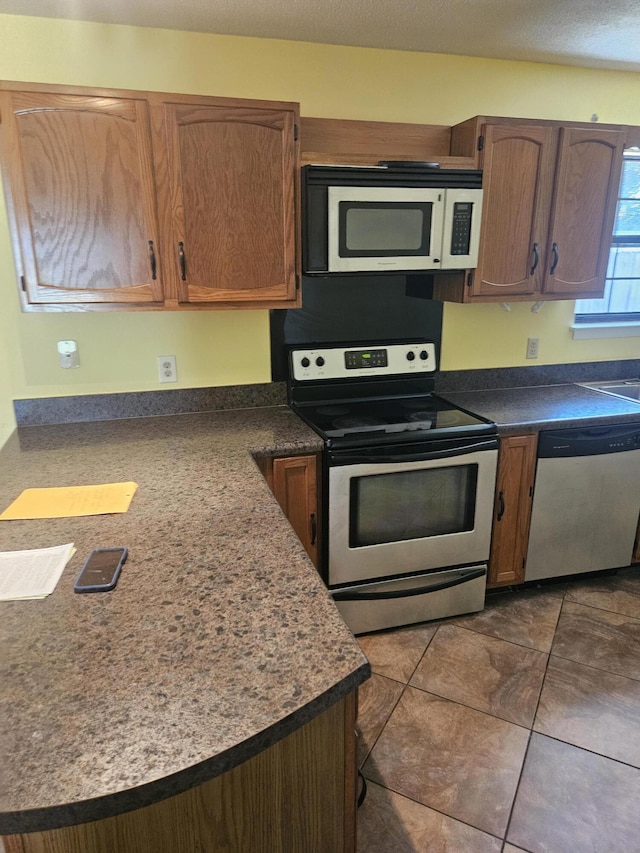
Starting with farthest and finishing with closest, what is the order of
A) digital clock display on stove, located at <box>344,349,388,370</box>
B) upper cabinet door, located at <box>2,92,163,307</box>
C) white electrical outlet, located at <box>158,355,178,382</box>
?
digital clock display on stove, located at <box>344,349,388,370</box>
white electrical outlet, located at <box>158,355,178,382</box>
upper cabinet door, located at <box>2,92,163,307</box>

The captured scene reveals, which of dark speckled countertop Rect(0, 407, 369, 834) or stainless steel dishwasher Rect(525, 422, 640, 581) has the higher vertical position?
dark speckled countertop Rect(0, 407, 369, 834)

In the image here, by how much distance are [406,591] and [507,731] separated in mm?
634

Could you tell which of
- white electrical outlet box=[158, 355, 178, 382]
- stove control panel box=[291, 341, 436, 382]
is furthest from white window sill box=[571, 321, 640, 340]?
white electrical outlet box=[158, 355, 178, 382]

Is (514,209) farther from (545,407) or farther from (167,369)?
A: (167,369)

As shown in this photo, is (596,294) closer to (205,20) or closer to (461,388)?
(461,388)

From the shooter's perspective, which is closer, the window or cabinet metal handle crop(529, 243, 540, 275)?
cabinet metal handle crop(529, 243, 540, 275)

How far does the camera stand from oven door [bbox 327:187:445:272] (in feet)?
7.07

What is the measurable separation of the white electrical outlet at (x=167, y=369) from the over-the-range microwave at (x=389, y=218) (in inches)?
28.3

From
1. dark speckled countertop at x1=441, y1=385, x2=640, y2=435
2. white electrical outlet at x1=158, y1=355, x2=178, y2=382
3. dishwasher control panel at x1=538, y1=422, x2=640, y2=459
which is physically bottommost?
dishwasher control panel at x1=538, y1=422, x2=640, y2=459

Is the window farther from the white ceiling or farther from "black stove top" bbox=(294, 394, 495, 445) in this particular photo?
"black stove top" bbox=(294, 394, 495, 445)

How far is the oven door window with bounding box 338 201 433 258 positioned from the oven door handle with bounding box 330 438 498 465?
2.54 ft

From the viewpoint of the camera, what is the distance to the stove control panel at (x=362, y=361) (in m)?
2.53

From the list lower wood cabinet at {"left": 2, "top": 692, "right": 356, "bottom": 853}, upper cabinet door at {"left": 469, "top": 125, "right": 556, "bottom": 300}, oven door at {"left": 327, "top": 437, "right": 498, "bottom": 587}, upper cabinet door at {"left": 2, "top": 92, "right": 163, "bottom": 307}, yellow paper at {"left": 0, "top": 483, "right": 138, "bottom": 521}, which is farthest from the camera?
upper cabinet door at {"left": 469, "top": 125, "right": 556, "bottom": 300}

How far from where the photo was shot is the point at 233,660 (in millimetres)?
965
